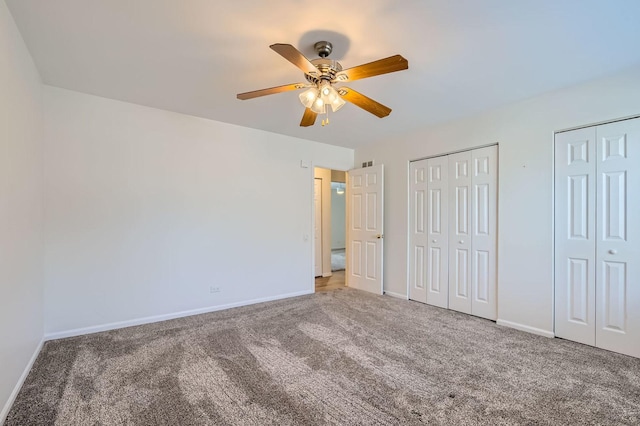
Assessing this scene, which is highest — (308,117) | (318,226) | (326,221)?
(308,117)

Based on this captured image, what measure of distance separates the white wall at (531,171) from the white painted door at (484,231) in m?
0.10

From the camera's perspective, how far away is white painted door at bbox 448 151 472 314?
369 centimetres

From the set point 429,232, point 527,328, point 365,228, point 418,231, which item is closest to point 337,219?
point 365,228

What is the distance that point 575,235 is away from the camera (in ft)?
9.36

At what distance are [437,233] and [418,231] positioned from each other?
301 mm

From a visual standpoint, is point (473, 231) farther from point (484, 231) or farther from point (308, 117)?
point (308, 117)

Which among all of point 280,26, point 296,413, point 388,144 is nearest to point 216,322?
point 296,413

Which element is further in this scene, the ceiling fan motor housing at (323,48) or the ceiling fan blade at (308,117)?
the ceiling fan blade at (308,117)

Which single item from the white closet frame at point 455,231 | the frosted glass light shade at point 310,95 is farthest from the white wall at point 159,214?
the frosted glass light shade at point 310,95

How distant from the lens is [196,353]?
2607 mm

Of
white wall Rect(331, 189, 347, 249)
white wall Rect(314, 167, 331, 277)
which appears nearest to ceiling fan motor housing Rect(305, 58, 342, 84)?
white wall Rect(314, 167, 331, 277)

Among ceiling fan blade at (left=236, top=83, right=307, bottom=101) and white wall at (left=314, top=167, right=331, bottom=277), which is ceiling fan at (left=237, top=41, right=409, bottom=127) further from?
white wall at (left=314, top=167, right=331, bottom=277)

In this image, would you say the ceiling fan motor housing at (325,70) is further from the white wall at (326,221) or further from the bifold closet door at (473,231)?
the white wall at (326,221)

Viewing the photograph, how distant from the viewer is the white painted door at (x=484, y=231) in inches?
136
